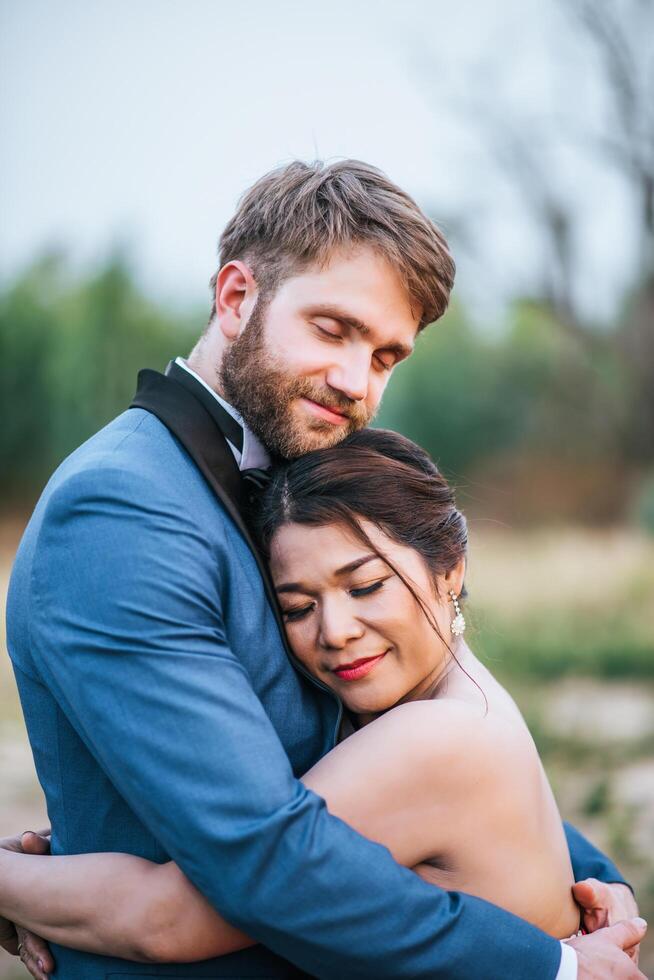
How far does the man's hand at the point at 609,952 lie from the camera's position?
6.18 feet

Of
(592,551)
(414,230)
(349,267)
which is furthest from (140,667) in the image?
(592,551)

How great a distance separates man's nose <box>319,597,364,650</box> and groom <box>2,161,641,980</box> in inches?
3.8

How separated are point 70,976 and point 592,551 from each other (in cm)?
1070

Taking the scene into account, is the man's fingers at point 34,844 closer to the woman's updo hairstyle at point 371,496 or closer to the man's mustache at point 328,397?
the woman's updo hairstyle at point 371,496

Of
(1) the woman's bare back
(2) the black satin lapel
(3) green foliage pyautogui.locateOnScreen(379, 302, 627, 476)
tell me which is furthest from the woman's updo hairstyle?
(3) green foliage pyautogui.locateOnScreen(379, 302, 627, 476)

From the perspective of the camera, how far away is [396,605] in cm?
213

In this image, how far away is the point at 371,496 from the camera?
2166 millimetres

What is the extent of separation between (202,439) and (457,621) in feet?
2.47

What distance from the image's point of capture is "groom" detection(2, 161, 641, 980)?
1.60 meters

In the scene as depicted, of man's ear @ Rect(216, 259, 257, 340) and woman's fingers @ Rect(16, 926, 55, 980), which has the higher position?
man's ear @ Rect(216, 259, 257, 340)

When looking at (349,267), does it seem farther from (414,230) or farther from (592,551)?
(592,551)

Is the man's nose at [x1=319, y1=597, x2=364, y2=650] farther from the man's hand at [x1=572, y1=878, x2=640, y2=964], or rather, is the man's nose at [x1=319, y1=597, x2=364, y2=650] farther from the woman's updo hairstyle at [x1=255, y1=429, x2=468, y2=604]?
the man's hand at [x1=572, y1=878, x2=640, y2=964]

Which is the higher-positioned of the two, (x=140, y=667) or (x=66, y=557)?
(x=66, y=557)

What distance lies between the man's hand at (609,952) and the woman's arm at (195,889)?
350mm
